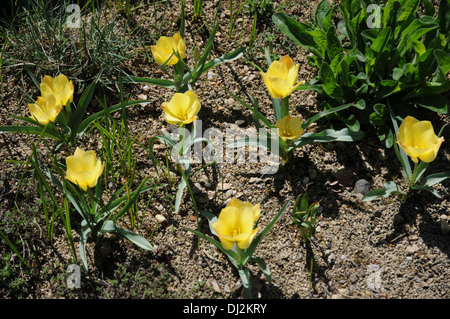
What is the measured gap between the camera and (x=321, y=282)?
222 centimetres

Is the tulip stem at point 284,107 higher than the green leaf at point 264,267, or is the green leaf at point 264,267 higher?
the tulip stem at point 284,107

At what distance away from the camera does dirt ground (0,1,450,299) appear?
7.23 ft

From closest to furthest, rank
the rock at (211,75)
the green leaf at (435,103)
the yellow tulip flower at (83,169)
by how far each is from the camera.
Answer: the yellow tulip flower at (83,169)
the green leaf at (435,103)
the rock at (211,75)

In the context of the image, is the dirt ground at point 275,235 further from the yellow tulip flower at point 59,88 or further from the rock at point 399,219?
the yellow tulip flower at point 59,88

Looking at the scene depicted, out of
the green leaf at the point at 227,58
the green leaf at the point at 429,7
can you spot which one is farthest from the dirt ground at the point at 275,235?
the green leaf at the point at 429,7

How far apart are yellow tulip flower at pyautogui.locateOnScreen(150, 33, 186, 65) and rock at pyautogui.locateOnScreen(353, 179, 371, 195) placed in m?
1.12

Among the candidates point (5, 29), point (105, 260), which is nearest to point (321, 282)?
point (105, 260)

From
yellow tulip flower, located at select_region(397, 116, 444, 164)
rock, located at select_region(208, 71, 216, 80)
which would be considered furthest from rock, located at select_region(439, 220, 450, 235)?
rock, located at select_region(208, 71, 216, 80)

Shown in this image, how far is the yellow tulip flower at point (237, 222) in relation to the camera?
1.91 metres

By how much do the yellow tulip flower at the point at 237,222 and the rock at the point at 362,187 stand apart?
72 cm

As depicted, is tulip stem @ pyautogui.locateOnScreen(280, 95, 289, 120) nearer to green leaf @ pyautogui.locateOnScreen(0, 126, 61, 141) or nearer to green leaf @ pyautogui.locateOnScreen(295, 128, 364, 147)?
green leaf @ pyautogui.locateOnScreen(295, 128, 364, 147)

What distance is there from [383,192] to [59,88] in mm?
1633

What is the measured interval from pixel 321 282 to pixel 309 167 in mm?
607

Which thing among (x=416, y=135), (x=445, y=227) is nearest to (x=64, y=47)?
(x=416, y=135)
